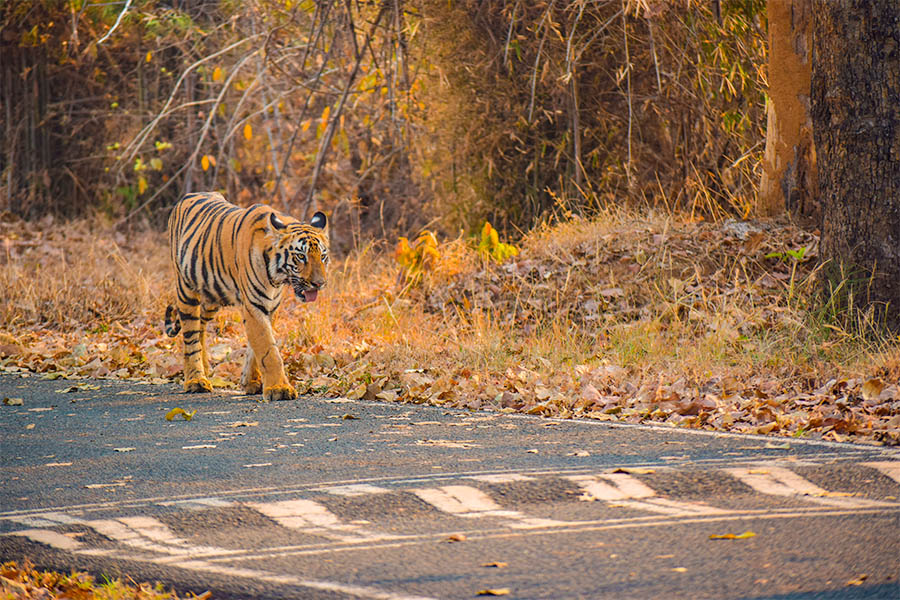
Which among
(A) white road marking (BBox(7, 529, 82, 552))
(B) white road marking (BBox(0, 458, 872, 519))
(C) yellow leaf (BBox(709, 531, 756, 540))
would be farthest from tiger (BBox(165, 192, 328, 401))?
(C) yellow leaf (BBox(709, 531, 756, 540))

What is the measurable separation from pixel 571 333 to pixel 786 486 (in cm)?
516

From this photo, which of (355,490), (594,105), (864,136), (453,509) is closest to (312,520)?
(355,490)

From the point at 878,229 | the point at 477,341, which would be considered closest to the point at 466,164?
the point at 477,341

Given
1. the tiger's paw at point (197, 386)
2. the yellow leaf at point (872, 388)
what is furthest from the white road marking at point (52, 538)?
the yellow leaf at point (872, 388)

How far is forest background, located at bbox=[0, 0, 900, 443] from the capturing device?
843 cm

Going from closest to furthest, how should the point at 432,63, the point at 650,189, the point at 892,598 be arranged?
the point at 892,598 → the point at 650,189 → the point at 432,63

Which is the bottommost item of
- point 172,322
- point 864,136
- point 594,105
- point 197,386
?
point 197,386

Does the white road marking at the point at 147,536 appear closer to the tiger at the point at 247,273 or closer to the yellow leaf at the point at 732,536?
the yellow leaf at the point at 732,536

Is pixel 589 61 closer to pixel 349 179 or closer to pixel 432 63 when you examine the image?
pixel 432 63

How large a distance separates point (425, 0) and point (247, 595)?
1139 centimetres

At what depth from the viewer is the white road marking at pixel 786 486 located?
5090 millimetres

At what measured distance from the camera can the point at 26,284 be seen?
14.2 meters

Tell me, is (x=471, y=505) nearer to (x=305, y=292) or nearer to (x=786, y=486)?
(x=786, y=486)

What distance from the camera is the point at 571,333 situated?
10492mm
